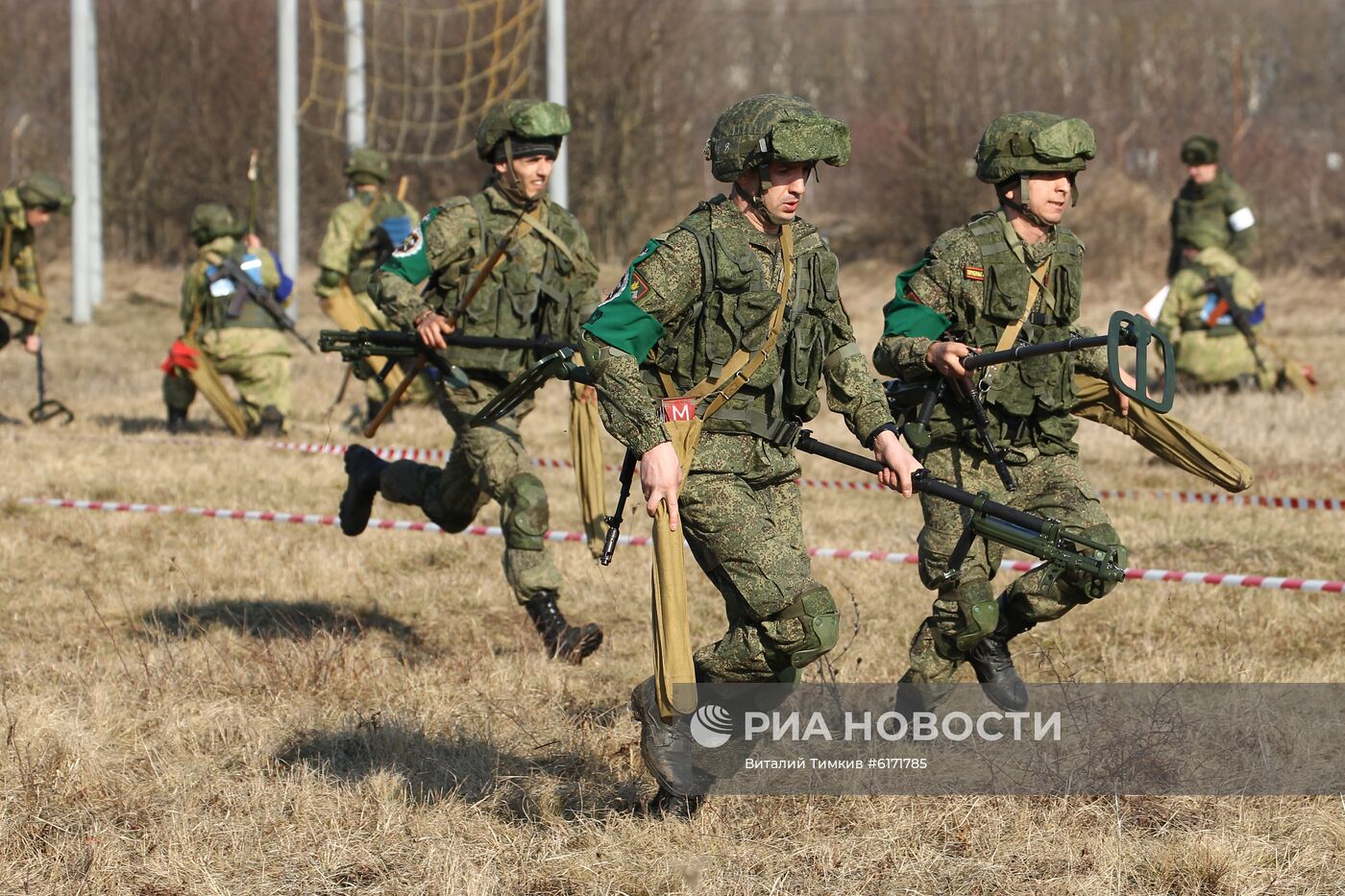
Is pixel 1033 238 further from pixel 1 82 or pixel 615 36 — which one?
pixel 1 82

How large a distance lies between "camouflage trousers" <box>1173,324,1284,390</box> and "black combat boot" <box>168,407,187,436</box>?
8.00 metres

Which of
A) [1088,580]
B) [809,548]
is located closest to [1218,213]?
[809,548]

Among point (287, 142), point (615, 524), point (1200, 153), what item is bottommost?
point (615, 524)

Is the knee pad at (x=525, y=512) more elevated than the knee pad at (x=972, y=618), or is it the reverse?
the knee pad at (x=525, y=512)

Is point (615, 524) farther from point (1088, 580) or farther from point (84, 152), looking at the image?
point (84, 152)

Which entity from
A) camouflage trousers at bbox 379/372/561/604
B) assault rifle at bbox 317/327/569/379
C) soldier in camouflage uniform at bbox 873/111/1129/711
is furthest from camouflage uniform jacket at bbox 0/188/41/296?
soldier in camouflage uniform at bbox 873/111/1129/711

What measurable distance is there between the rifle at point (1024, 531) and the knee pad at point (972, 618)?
744 mm

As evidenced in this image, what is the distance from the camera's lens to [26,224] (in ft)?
44.2

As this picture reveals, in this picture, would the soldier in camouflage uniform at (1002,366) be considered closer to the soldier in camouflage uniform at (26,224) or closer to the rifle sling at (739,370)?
the rifle sling at (739,370)

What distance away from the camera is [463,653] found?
7.07m

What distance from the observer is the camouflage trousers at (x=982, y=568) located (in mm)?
5691

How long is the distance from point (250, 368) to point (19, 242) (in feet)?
7.30

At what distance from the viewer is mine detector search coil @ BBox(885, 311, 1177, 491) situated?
481 centimetres

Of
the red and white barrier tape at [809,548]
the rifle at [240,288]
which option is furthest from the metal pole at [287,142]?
the red and white barrier tape at [809,548]
